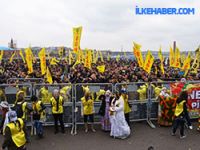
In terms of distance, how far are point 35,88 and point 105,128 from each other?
3.14 metres

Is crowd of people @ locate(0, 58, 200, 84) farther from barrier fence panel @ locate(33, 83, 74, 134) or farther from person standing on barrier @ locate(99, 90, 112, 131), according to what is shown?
barrier fence panel @ locate(33, 83, 74, 134)

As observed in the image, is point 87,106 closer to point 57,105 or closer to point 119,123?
point 57,105

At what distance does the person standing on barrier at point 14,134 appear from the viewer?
585cm

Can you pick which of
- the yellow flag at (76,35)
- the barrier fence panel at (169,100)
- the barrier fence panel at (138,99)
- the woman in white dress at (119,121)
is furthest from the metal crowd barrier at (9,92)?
the yellow flag at (76,35)

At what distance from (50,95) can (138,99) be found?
3536mm

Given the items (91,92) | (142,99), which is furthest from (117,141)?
(142,99)

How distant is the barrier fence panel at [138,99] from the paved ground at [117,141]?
101 cm

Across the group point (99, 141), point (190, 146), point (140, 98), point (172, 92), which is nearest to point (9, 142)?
point (99, 141)

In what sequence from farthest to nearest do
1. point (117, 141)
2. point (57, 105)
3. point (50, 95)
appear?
point (50, 95) < point (57, 105) < point (117, 141)

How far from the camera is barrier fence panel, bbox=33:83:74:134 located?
1043 centimetres

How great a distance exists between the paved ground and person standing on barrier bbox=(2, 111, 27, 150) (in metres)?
2.39

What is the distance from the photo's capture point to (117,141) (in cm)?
892

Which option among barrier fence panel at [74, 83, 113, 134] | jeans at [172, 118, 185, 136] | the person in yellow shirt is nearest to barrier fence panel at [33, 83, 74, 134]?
barrier fence panel at [74, 83, 113, 134]

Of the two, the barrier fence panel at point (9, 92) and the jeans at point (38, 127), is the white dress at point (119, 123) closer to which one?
the jeans at point (38, 127)
